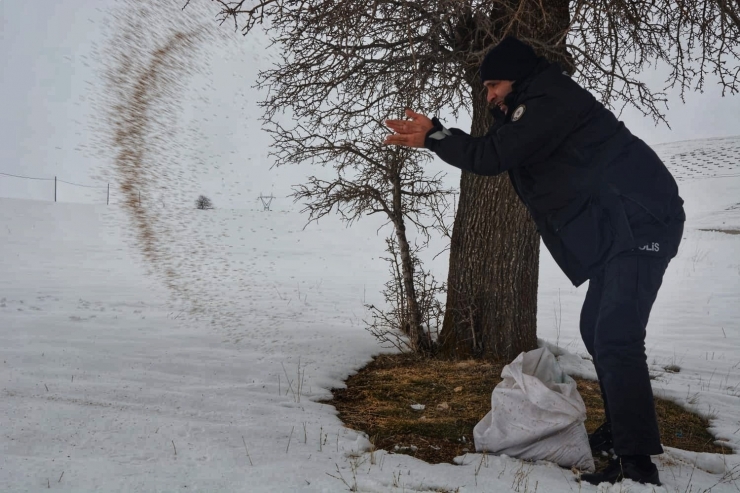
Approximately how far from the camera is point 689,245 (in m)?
16.8

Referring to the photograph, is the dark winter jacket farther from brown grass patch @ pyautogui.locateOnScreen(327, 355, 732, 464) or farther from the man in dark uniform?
brown grass patch @ pyautogui.locateOnScreen(327, 355, 732, 464)

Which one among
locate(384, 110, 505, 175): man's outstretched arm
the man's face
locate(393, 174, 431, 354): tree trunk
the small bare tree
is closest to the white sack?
locate(384, 110, 505, 175): man's outstretched arm

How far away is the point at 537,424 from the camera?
106 inches

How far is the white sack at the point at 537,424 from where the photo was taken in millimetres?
2670

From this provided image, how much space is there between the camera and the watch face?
2.51 metres

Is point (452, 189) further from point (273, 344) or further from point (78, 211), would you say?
point (78, 211)

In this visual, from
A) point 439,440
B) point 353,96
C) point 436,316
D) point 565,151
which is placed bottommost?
point 439,440

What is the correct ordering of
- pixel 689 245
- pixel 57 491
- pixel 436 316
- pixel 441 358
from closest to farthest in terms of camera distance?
pixel 57 491, pixel 441 358, pixel 436 316, pixel 689 245

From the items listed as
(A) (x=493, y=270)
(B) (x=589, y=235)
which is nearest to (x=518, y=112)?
(B) (x=589, y=235)

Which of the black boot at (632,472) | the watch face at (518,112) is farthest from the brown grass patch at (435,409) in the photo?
the watch face at (518,112)

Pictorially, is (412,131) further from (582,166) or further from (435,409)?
(435,409)

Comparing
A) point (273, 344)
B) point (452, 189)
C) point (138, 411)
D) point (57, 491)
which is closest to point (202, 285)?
point (273, 344)

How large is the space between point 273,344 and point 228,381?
1.30 m

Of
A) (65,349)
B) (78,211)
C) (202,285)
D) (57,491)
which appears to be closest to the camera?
(57,491)
